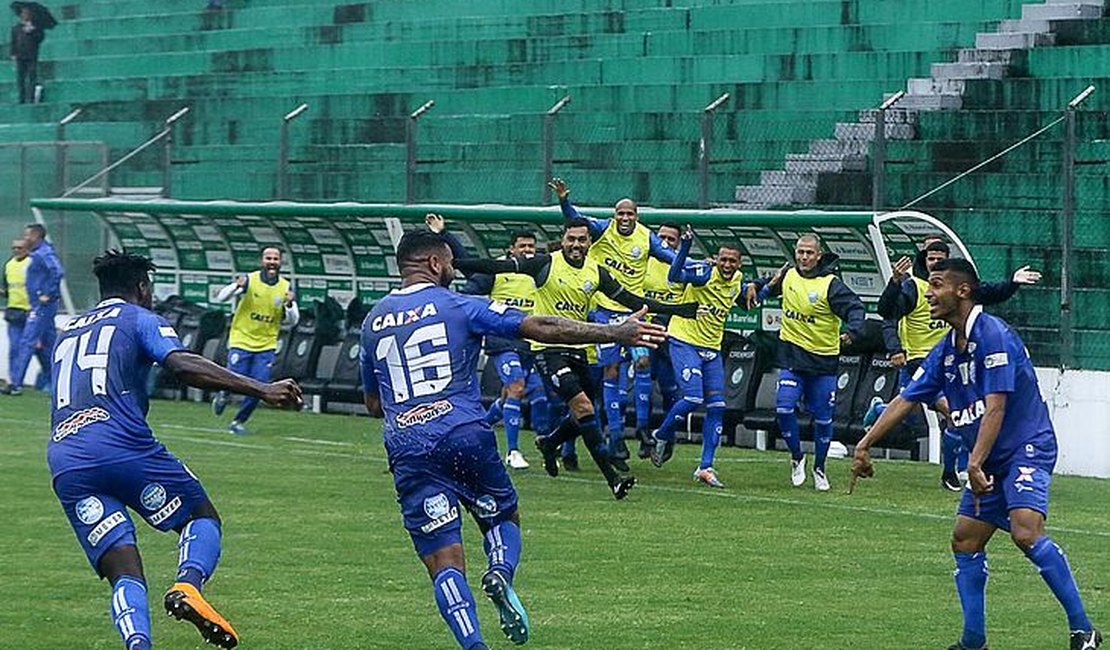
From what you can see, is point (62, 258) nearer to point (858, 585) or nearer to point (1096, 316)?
point (1096, 316)

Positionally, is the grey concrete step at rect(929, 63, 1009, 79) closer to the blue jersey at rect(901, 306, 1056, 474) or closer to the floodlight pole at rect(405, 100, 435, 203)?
the floodlight pole at rect(405, 100, 435, 203)

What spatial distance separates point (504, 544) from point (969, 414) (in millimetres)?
2456

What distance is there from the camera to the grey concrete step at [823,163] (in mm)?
23875

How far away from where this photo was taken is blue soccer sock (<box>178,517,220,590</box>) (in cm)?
936

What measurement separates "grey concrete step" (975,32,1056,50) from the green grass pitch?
22.2ft

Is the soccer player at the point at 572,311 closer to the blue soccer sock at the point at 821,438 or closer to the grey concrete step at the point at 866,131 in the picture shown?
the blue soccer sock at the point at 821,438

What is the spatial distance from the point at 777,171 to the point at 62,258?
1122 cm

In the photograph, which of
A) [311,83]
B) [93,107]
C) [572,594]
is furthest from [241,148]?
[572,594]

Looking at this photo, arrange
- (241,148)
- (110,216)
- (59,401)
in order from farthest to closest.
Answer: (241,148), (110,216), (59,401)

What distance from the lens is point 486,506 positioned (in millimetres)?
9953

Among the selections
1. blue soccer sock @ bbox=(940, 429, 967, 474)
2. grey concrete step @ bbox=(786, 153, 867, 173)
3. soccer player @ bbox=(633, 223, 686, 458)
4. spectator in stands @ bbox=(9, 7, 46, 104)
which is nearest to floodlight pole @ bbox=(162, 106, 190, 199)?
spectator in stands @ bbox=(9, 7, 46, 104)

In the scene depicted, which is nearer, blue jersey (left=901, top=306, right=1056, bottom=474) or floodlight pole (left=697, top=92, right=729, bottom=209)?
blue jersey (left=901, top=306, right=1056, bottom=474)

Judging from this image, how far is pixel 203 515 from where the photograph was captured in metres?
9.77

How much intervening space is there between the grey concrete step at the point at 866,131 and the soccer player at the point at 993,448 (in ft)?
43.7
